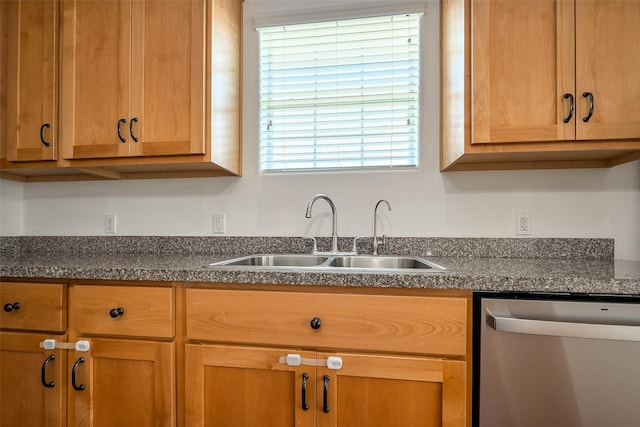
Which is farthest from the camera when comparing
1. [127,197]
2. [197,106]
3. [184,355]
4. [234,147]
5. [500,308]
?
[127,197]

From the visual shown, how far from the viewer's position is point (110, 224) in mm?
1850

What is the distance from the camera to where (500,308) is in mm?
968

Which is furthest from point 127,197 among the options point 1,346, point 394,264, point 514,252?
point 514,252

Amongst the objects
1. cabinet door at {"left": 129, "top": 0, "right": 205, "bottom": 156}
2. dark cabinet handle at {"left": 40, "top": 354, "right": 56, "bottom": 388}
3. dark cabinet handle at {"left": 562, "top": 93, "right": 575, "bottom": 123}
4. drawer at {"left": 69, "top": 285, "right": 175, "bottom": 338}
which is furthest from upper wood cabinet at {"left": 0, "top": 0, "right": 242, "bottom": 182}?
dark cabinet handle at {"left": 562, "top": 93, "right": 575, "bottom": 123}

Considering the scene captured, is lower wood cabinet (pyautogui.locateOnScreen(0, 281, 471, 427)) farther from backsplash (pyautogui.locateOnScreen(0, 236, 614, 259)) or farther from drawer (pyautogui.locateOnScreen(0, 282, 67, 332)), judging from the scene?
backsplash (pyautogui.locateOnScreen(0, 236, 614, 259))

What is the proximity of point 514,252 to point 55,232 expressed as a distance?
2.48m

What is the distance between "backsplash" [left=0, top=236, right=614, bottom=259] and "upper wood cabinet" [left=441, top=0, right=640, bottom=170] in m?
0.44

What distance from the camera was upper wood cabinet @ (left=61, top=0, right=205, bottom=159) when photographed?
143cm

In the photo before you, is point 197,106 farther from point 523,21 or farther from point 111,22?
point 523,21

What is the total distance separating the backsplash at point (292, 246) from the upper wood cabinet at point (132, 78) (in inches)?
20.4

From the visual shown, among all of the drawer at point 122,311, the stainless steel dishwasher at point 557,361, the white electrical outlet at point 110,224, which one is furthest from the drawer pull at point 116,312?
the stainless steel dishwasher at point 557,361

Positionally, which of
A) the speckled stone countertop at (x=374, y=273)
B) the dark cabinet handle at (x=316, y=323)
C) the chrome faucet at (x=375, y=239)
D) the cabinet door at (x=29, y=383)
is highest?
the chrome faucet at (x=375, y=239)

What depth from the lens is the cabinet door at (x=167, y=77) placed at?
1424 mm

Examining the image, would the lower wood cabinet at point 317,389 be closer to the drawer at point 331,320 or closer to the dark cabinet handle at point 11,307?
the drawer at point 331,320
